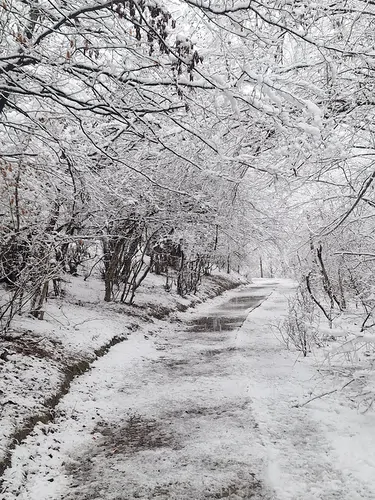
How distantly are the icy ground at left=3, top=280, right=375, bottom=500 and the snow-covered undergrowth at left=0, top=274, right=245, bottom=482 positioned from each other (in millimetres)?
213

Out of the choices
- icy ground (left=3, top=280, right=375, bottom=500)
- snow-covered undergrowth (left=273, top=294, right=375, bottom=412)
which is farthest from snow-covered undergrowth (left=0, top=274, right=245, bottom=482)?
snow-covered undergrowth (left=273, top=294, right=375, bottom=412)

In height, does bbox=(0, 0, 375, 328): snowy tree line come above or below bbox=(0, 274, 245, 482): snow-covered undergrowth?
above

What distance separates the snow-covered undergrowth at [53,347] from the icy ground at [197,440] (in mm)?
213

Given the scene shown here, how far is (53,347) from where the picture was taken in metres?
7.14

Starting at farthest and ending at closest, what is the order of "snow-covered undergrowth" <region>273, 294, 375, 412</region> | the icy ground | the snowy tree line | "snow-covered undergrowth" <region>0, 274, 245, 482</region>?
"snow-covered undergrowth" <region>0, 274, 245, 482</region>, "snow-covered undergrowth" <region>273, 294, 375, 412</region>, the icy ground, the snowy tree line

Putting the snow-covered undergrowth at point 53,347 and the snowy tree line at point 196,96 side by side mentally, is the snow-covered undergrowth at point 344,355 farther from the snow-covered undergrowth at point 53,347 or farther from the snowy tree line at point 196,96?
the snow-covered undergrowth at point 53,347

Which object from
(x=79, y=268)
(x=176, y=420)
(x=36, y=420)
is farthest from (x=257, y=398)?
(x=79, y=268)

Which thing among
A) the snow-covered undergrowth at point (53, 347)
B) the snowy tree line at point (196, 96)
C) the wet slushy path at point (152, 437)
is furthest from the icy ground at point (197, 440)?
the snowy tree line at point (196, 96)

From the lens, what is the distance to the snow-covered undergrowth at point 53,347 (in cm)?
468

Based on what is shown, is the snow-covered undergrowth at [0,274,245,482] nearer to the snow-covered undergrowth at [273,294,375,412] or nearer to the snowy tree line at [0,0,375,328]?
the snowy tree line at [0,0,375,328]

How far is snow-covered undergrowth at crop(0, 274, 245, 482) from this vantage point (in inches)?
184

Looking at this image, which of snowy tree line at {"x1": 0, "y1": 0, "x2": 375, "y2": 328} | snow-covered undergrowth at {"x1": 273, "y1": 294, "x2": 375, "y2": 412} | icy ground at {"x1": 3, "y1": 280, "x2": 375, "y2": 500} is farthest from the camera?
snow-covered undergrowth at {"x1": 273, "y1": 294, "x2": 375, "y2": 412}

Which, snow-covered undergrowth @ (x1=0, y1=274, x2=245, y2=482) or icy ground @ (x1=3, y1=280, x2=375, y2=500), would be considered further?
snow-covered undergrowth @ (x1=0, y1=274, x2=245, y2=482)

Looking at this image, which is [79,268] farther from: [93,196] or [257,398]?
[257,398]
